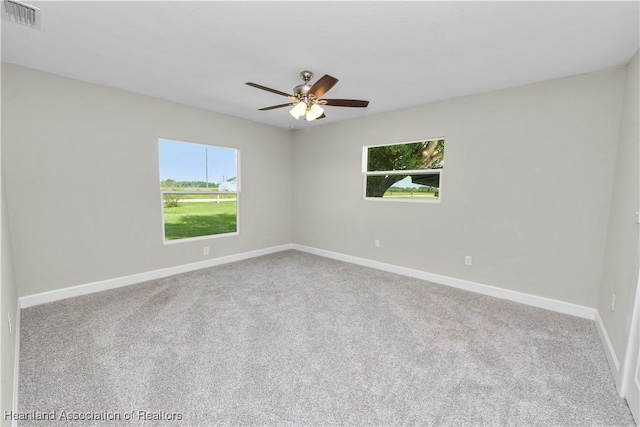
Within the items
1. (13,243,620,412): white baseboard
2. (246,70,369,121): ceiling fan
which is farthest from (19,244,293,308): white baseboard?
(246,70,369,121): ceiling fan

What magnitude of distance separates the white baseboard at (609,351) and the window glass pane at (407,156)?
219 cm

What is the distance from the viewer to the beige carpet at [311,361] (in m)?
1.53

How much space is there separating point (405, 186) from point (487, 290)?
5.53ft

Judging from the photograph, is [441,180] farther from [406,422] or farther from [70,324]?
[70,324]

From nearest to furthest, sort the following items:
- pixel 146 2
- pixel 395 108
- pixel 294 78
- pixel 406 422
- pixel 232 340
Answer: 1. pixel 406 422
2. pixel 146 2
3. pixel 232 340
4. pixel 294 78
5. pixel 395 108

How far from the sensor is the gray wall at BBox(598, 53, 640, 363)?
72.6 inches

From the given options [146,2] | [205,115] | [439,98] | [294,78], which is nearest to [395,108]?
[439,98]

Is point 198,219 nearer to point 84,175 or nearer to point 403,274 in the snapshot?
point 84,175

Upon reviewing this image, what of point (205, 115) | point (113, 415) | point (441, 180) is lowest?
point (113, 415)

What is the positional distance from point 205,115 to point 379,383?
13.0 ft

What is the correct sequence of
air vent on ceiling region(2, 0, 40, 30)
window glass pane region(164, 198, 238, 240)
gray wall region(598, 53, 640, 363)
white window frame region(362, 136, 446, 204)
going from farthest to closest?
window glass pane region(164, 198, 238, 240)
white window frame region(362, 136, 446, 204)
gray wall region(598, 53, 640, 363)
air vent on ceiling region(2, 0, 40, 30)

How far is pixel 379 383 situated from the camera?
1749 millimetres

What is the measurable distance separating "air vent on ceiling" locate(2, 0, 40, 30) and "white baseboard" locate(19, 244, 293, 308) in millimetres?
2493

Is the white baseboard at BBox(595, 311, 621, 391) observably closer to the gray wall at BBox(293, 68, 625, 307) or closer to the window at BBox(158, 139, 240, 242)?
the gray wall at BBox(293, 68, 625, 307)
